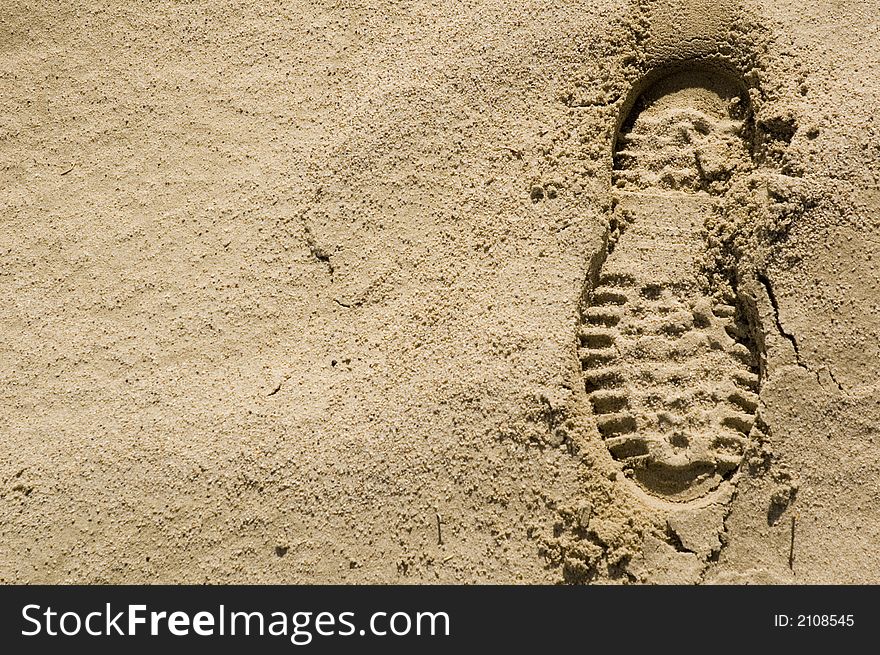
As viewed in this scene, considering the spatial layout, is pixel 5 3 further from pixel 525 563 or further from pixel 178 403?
pixel 525 563

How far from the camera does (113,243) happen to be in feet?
7.77

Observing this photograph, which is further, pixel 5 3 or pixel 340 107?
pixel 5 3

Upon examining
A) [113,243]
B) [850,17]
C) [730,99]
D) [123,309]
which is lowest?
[123,309]

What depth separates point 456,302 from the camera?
217cm

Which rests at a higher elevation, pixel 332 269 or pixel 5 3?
pixel 5 3

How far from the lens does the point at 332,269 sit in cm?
227

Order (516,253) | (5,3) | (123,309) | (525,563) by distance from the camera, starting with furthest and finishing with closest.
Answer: (5,3)
(123,309)
(516,253)
(525,563)

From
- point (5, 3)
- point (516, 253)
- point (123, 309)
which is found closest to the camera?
point (516, 253)

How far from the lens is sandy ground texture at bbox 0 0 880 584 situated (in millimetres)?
2043

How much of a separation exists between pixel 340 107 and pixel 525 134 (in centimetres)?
58

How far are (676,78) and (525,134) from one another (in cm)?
48

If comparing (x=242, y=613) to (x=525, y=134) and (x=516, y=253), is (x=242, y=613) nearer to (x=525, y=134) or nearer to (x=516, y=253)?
(x=516, y=253)

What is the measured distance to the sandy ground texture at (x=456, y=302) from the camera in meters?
2.04

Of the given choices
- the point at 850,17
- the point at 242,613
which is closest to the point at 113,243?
the point at 242,613
